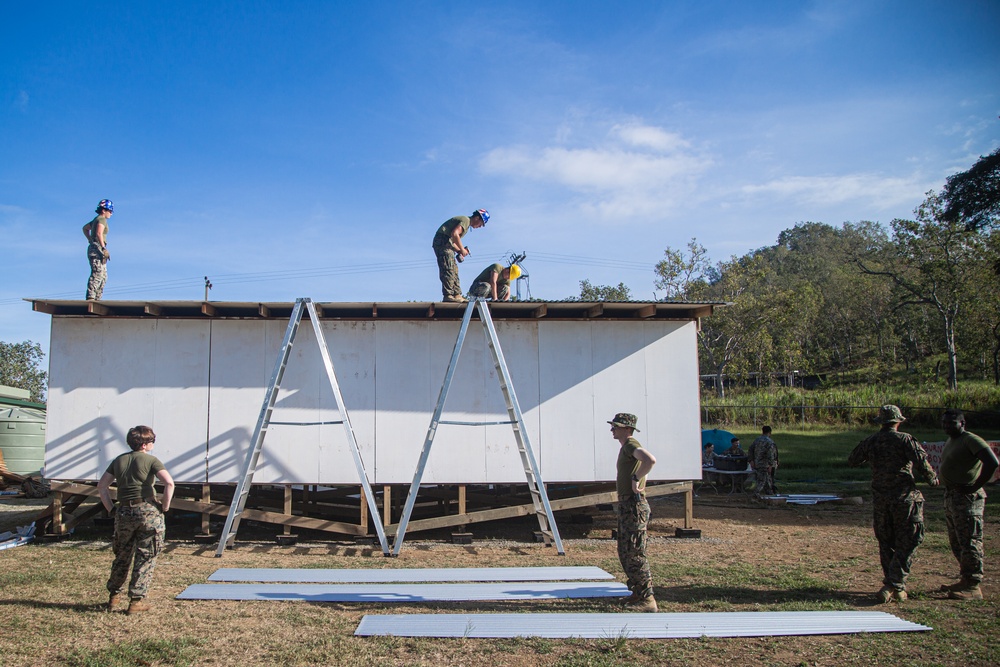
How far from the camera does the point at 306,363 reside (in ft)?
31.6

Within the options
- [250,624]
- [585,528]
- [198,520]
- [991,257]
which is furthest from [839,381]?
[250,624]

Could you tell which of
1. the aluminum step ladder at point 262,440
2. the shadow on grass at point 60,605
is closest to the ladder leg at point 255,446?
the aluminum step ladder at point 262,440

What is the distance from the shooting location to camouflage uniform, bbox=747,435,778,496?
14.6m

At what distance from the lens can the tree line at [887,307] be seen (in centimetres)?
3022

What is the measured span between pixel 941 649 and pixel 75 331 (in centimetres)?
1042

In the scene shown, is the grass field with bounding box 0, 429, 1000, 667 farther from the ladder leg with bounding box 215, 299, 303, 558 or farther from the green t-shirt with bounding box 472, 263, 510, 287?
the green t-shirt with bounding box 472, 263, 510, 287

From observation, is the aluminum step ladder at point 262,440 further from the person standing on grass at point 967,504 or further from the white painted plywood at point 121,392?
the person standing on grass at point 967,504

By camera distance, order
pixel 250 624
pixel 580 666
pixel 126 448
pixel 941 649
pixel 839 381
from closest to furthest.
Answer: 1. pixel 580 666
2. pixel 941 649
3. pixel 250 624
4. pixel 126 448
5. pixel 839 381

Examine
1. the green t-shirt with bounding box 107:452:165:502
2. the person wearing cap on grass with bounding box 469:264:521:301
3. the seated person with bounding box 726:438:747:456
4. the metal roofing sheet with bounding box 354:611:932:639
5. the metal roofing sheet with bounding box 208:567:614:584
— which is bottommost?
the metal roofing sheet with bounding box 208:567:614:584

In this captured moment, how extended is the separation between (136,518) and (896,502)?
6.67 metres

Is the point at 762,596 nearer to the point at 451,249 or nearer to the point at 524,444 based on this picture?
the point at 524,444

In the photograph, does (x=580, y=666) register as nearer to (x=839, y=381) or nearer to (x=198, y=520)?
(x=198, y=520)

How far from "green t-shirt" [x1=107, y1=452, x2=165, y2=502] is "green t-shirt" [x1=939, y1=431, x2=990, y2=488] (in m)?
7.20

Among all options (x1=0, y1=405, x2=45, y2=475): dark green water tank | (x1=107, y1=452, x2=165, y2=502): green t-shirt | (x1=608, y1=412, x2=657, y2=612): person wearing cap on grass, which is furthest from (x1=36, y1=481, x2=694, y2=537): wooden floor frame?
(x1=0, y1=405, x2=45, y2=475): dark green water tank
